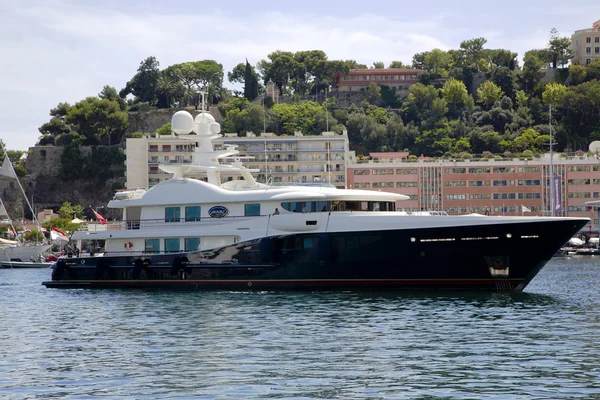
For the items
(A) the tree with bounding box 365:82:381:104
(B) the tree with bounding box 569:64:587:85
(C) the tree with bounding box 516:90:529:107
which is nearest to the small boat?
(A) the tree with bounding box 365:82:381:104

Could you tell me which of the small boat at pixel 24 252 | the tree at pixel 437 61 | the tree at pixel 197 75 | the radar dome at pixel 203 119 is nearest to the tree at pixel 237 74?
the tree at pixel 197 75

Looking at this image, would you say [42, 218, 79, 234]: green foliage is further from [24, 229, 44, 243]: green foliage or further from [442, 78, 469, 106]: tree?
[442, 78, 469, 106]: tree

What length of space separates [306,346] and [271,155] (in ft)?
347

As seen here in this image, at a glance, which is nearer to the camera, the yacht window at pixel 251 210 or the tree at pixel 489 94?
the yacht window at pixel 251 210

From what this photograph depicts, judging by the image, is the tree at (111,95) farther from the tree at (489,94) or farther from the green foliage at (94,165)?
the tree at (489,94)

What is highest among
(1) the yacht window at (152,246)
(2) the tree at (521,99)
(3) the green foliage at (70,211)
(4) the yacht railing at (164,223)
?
(2) the tree at (521,99)

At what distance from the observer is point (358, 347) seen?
980 inches

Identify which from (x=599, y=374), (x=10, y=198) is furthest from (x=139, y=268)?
(x=10, y=198)

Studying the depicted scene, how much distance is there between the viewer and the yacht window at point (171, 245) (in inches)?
1673

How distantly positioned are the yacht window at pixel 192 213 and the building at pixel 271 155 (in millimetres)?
81893

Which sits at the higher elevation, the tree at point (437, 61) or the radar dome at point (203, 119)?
the tree at point (437, 61)

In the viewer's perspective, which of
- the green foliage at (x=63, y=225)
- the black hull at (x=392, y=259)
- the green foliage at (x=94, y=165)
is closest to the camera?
the black hull at (x=392, y=259)

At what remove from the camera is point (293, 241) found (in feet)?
130

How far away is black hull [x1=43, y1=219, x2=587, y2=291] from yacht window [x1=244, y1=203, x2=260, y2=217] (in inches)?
59.1
